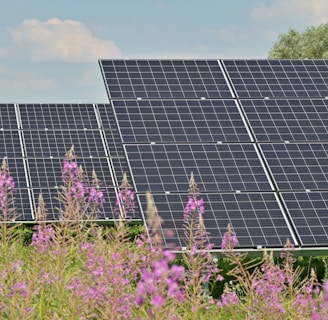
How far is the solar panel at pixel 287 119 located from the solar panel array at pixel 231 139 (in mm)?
26

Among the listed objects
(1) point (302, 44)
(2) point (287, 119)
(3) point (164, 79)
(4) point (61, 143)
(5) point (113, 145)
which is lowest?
(2) point (287, 119)

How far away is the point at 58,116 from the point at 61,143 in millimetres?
1972

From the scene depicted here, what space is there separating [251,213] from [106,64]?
5811mm

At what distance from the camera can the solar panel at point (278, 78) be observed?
58.4 feet

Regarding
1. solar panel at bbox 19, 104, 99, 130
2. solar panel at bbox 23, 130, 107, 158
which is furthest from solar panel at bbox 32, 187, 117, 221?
solar panel at bbox 19, 104, 99, 130

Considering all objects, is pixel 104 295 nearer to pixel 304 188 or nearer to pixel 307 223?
pixel 307 223

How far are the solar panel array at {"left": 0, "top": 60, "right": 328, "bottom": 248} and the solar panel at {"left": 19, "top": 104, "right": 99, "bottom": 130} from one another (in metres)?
9.37

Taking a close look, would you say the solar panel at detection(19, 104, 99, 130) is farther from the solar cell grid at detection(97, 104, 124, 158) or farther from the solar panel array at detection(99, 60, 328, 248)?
the solar panel array at detection(99, 60, 328, 248)

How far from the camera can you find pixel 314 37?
51656 millimetres

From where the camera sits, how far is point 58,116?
28047 millimetres

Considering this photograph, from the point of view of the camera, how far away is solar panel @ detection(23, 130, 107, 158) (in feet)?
84.4

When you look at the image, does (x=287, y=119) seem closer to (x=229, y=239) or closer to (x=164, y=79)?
(x=164, y=79)

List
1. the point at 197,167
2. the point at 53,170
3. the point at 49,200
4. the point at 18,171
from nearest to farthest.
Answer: the point at 197,167, the point at 49,200, the point at 18,171, the point at 53,170

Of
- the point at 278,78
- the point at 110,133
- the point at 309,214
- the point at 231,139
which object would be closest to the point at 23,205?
the point at 110,133
